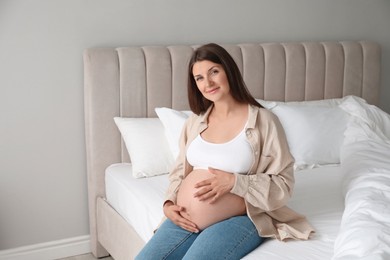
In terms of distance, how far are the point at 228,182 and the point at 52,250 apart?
1529 millimetres

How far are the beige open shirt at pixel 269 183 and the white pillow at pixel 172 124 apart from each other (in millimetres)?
757

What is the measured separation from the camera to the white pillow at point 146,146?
2852 millimetres

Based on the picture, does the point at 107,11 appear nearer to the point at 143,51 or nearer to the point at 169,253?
the point at 143,51

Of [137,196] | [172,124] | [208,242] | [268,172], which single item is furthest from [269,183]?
[172,124]

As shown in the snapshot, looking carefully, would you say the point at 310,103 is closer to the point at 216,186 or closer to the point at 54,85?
the point at 54,85

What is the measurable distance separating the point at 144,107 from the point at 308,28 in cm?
125

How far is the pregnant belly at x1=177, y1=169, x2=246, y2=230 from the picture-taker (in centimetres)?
200

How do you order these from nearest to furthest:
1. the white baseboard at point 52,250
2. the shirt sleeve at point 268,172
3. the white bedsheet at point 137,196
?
the shirt sleeve at point 268,172 < the white bedsheet at point 137,196 < the white baseboard at point 52,250

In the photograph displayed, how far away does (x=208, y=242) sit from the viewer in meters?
1.88

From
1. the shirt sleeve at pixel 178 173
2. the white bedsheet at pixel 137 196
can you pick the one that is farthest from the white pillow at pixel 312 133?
the shirt sleeve at pixel 178 173

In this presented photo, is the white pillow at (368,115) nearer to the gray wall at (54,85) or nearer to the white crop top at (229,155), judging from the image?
the gray wall at (54,85)

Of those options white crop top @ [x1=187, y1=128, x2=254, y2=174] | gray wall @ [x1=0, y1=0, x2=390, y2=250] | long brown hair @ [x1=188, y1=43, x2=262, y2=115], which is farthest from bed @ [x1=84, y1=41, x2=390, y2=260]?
long brown hair @ [x1=188, y1=43, x2=262, y2=115]

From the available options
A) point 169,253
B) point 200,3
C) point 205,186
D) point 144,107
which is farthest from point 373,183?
point 200,3

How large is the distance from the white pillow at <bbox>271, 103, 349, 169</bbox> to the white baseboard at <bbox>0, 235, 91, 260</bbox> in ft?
4.06
